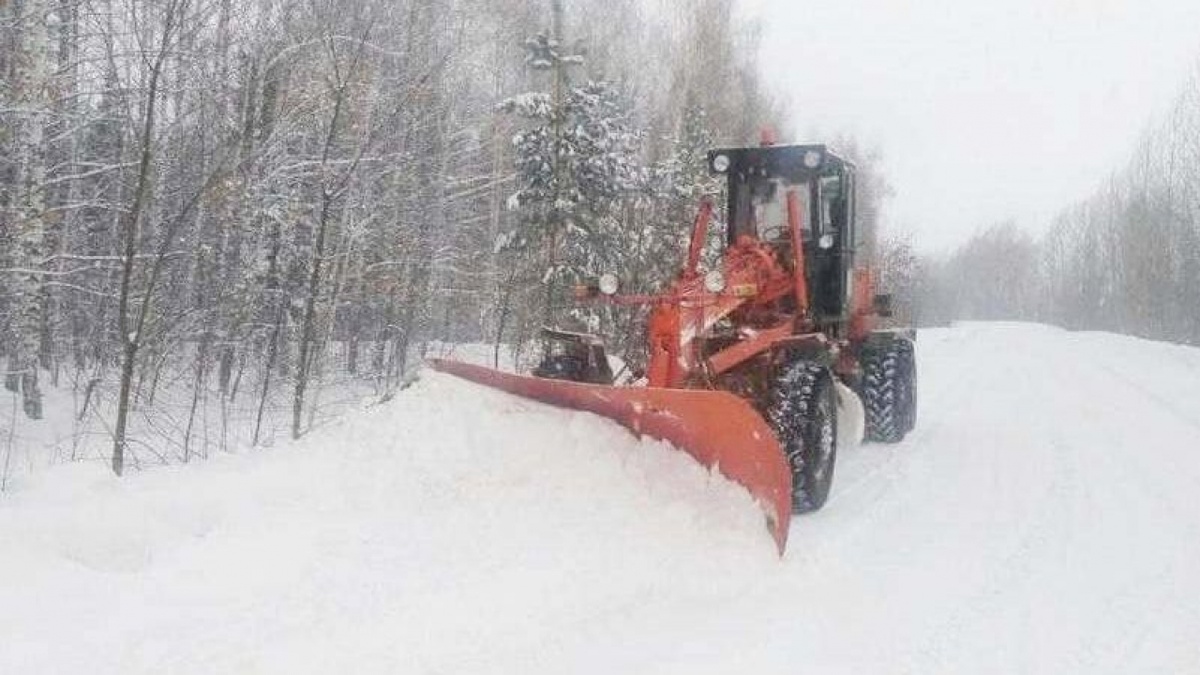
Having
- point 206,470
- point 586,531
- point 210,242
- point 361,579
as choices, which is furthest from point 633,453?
point 210,242

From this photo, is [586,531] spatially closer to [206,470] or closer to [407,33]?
[206,470]

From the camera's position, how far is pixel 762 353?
6.68 metres

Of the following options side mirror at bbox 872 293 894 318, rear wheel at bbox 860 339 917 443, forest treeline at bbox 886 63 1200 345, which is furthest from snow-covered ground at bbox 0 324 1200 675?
forest treeline at bbox 886 63 1200 345

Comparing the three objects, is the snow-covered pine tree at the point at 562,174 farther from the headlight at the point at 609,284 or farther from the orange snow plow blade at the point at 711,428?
the orange snow plow blade at the point at 711,428

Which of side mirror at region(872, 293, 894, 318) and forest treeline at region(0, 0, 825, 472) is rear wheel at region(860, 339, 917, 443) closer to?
side mirror at region(872, 293, 894, 318)

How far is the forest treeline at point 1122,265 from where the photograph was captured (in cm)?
4159

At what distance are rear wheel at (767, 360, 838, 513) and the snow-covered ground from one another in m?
0.22

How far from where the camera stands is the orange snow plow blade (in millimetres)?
5102

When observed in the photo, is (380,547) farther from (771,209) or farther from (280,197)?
(280,197)

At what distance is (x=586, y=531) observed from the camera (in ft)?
15.8

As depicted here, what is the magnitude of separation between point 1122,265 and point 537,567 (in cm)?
6181

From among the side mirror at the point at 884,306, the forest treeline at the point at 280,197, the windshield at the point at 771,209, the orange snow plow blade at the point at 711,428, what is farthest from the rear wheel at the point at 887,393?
the forest treeline at the point at 280,197

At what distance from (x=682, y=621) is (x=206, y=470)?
2.82 meters

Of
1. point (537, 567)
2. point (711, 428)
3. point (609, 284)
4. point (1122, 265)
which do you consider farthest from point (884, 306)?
point (1122, 265)
